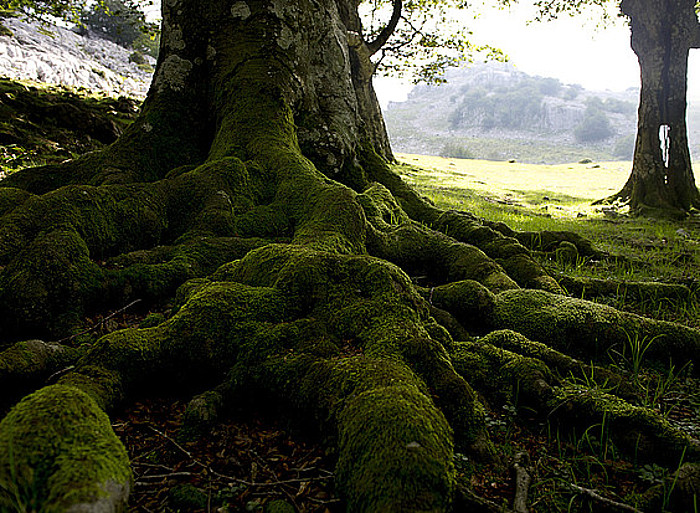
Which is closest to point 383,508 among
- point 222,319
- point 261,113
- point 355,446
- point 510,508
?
point 355,446

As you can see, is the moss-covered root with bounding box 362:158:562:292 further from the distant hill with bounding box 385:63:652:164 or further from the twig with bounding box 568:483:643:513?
the distant hill with bounding box 385:63:652:164

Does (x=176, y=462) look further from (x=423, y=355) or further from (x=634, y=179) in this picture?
(x=634, y=179)

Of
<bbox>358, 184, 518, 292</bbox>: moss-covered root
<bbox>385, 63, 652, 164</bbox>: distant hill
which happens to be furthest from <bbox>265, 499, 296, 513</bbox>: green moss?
<bbox>385, 63, 652, 164</bbox>: distant hill

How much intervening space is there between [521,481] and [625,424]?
0.97 m

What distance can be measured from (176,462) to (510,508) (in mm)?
1662

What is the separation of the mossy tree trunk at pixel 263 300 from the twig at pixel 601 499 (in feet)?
1.48

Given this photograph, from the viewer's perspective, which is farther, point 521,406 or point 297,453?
point 521,406

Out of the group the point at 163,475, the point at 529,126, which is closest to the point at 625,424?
the point at 163,475

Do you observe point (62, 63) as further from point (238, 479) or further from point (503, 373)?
point (503, 373)

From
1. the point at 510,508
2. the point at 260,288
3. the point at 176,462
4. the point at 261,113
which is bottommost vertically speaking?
the point at 176,462

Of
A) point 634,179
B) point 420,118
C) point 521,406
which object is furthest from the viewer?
point 420,118

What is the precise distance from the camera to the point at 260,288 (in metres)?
3.03

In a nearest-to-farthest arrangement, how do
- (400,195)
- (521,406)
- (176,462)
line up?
(176,462), (521,406), (400,195)

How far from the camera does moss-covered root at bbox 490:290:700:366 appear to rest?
369 cm
